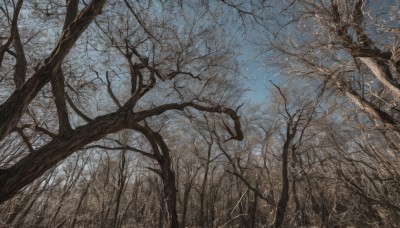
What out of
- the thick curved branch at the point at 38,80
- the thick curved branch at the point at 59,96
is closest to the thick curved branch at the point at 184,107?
the thick curved branch at the point at 59,96

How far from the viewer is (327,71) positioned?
5.56 meters

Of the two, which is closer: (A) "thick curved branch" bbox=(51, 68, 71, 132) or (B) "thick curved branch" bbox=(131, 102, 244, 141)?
(A) "thick curved branch" bbox=(51, 68, 71, 132)

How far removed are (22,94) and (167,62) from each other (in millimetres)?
3987

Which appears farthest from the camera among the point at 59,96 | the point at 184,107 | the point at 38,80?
the point at 184,107

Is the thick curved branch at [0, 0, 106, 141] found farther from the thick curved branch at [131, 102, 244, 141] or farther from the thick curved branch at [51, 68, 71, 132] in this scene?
the thick curved branch at [131, 102, 244, 141]

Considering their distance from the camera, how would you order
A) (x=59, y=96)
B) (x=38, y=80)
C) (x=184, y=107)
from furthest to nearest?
1. (x=184, y=107)
2. (x=59, y=96)
3. (x=38, y=80)

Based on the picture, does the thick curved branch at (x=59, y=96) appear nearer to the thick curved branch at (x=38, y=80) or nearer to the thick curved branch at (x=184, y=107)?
the thick curved branch at (x=38, y=80)

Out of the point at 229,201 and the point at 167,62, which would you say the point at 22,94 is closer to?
the point at 167,62

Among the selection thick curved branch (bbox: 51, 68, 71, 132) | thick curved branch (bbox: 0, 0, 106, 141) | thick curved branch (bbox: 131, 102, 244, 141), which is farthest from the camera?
thick curved branch (bbox: 131, 102, 244, 141)

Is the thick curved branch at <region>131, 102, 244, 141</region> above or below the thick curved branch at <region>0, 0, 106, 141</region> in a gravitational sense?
above

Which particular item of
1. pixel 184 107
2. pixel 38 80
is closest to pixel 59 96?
pixel 38 80

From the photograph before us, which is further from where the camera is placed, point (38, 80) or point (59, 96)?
point (59, 96)

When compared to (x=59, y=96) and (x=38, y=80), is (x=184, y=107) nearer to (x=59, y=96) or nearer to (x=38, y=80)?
(x=59, y=96)

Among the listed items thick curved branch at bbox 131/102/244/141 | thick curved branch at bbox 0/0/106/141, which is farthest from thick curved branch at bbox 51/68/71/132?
thick curved branch at bbox 131/102/244/141
